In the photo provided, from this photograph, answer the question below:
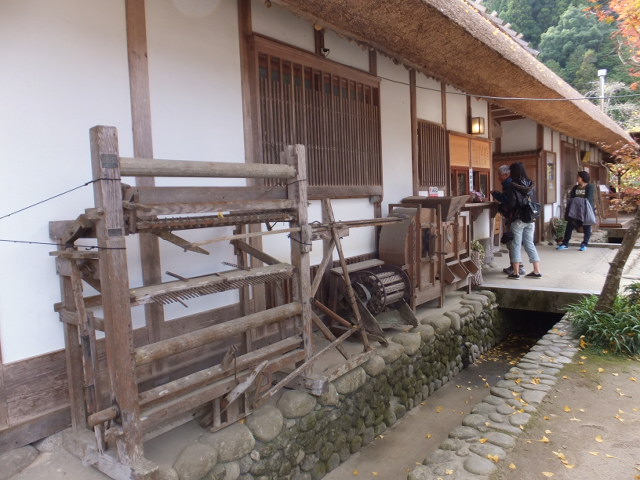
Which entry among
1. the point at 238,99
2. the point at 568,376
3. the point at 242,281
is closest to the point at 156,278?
the point at 242,281

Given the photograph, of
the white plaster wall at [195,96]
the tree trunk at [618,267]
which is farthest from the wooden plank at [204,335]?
the tree trunk at [618,267]

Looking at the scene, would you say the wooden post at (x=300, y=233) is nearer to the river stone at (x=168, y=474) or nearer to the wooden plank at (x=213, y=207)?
the wooden plank at (x=213, y=207)

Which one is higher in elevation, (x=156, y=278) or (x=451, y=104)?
(x=451, y=104)

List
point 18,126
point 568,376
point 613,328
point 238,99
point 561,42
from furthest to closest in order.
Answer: point 561,42 < point 613,328 < point 568,376 < point 238,99 < point 18,126

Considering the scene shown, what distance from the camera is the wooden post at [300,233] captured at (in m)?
3.62

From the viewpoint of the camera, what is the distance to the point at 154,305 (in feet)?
11.9

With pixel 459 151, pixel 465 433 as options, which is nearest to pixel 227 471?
pixel 465 433

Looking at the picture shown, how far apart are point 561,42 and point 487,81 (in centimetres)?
2205

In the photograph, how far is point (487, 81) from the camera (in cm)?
702

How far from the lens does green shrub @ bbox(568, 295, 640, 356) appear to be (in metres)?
5.28

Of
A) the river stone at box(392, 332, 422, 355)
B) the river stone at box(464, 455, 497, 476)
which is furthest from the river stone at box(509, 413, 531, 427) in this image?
the river stone at box(392, 332, 422, 355)

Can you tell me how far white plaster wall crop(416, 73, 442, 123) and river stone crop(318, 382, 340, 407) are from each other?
4.82m

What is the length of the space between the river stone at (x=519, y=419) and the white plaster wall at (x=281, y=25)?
168 inches

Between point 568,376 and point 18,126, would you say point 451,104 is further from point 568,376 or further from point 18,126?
point 18,126
